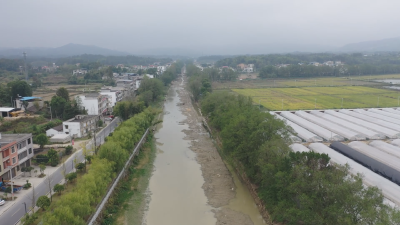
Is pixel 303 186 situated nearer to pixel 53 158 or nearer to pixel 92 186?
pixel 92 186

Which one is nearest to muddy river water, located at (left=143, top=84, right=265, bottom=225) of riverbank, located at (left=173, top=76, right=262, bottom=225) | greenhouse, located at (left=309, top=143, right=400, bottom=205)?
riverbank, located at (left=173, top=76, right=262, bottom=225)

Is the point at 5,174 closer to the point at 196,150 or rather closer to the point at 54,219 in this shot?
the point at 54,219

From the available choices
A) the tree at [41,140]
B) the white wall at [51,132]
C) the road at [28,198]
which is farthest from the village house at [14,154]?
the white wall at [51,132]

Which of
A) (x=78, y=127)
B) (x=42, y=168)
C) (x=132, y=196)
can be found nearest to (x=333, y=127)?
(x=132, y=196)

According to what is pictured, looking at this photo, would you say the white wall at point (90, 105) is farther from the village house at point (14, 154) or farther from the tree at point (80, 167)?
the tree at point (80, 167)

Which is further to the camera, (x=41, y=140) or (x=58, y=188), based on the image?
(x=41, y=140)

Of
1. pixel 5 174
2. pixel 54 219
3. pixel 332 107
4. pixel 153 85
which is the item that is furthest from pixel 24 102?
pixel 332 107
